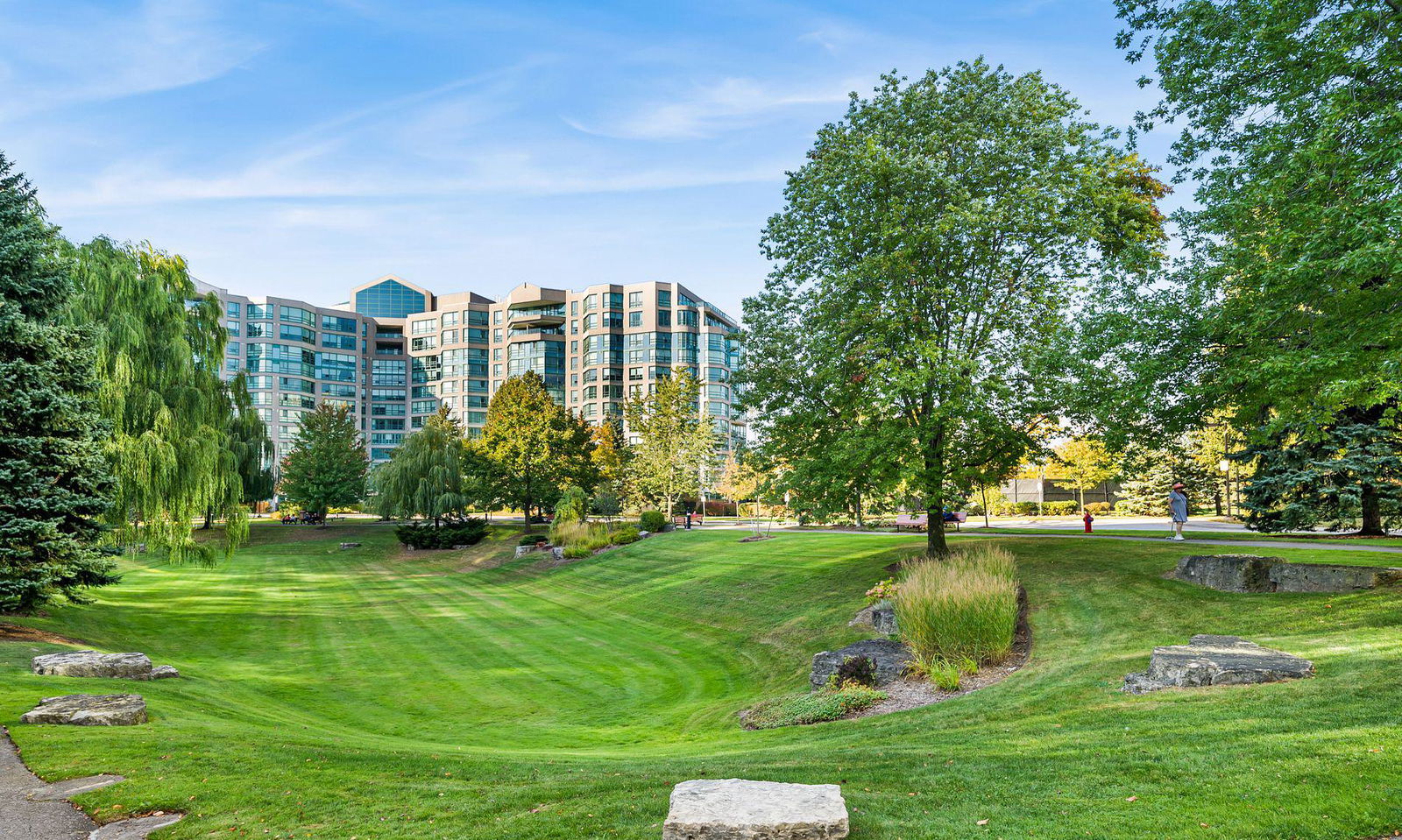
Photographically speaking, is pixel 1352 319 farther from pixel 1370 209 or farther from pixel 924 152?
pixel 924 152

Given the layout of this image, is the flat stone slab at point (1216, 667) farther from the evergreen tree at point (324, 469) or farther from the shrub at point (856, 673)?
the evergreen tree at point (324, 469)

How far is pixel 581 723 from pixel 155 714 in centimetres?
689

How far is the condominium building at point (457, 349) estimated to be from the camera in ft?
340

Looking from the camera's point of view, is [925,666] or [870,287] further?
[870,287]

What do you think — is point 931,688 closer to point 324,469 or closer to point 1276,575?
point 1276,575

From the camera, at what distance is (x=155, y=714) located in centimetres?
1043

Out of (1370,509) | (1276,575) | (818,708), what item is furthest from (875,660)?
(1370,509)

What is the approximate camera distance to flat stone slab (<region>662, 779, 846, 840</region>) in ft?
17.1

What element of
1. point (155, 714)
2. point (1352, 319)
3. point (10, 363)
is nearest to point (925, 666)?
point (1352, 319)

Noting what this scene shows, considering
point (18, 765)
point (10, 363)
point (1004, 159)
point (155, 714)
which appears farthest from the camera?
point (1004, 159)

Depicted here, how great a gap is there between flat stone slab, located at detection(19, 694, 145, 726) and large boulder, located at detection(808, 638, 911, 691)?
10.5 meters

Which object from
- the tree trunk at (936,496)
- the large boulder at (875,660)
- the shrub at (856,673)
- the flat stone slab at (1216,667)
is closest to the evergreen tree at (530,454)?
the tree trunk at (936,496)

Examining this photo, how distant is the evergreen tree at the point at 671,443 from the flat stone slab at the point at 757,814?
46.3 m

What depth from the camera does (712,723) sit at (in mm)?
13750
